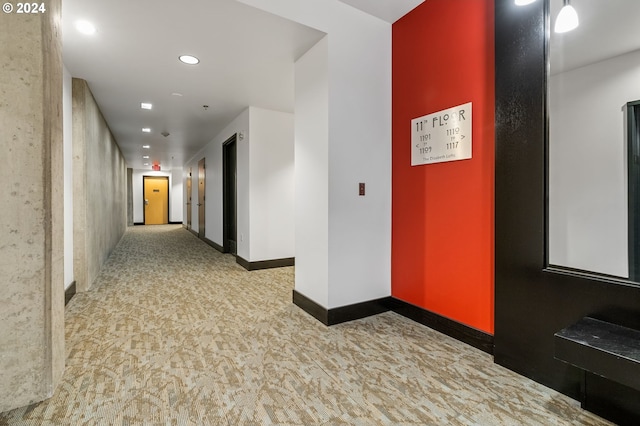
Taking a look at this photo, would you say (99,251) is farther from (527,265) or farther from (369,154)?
(527,265)

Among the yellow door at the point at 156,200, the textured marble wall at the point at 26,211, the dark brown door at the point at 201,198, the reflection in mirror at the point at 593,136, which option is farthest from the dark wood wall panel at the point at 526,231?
the yellow door at the point at 156,200

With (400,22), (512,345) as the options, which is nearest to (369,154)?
(400,22)

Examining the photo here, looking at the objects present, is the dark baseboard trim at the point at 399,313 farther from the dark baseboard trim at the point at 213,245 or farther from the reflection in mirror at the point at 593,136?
the dark baseboard trim at the point at 213,245

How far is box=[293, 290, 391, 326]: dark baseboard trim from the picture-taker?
271 centimetres

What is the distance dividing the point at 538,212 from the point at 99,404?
9.00 feet

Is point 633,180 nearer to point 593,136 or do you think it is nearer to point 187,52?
point 593,136

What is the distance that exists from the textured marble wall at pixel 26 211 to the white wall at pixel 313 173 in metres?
1.87

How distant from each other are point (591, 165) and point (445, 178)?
0.93 m

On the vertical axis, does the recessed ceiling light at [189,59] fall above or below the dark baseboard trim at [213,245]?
above

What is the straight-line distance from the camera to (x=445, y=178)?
2.52 metres

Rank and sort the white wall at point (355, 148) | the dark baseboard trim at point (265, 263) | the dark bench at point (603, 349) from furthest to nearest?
the dark baseboard trim at point (265, 263)
the white wall at point (355, 148)
the dark bench at point (603, 349)

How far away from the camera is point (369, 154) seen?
9.56 feet

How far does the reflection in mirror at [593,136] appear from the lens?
1.62 metres

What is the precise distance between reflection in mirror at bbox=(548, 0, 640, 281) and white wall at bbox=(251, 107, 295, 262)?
3900 millimetres
